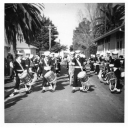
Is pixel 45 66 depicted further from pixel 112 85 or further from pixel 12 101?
pixel 112 85

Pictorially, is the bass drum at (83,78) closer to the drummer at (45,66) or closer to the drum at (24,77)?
the drummer at (45,66)

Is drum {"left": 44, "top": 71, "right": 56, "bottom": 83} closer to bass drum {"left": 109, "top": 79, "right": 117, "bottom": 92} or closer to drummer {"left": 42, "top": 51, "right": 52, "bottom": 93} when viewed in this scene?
drummer {"left": 42, "top": 51, "right": 52, "bottom": 93}

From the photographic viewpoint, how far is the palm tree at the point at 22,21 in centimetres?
496

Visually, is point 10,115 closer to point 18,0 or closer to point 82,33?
point 18,0

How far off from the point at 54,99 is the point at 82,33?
22.0 m

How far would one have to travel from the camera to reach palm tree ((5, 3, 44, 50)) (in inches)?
Result: 195

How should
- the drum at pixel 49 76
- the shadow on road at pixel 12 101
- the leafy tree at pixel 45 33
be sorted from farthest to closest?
the leafy tree at pixel 45 33 < the drum at pixel 49 76 < the shadow on road at pixel 12 101

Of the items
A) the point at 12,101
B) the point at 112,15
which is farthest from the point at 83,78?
the point at 112,15

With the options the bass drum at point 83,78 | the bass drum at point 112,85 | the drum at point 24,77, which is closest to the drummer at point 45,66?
the drum at point 24,77

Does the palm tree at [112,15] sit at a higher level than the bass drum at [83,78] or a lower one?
higher

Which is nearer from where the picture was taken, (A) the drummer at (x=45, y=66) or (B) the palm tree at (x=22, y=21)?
(B) the palm tree at (x=22, y=21)

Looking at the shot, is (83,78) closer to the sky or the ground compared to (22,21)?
closer to the ground


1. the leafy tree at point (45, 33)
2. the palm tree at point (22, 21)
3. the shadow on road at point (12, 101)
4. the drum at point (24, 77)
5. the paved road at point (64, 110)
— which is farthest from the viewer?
the leafy tree at point (45, 33)

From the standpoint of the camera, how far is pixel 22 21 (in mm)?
5637
